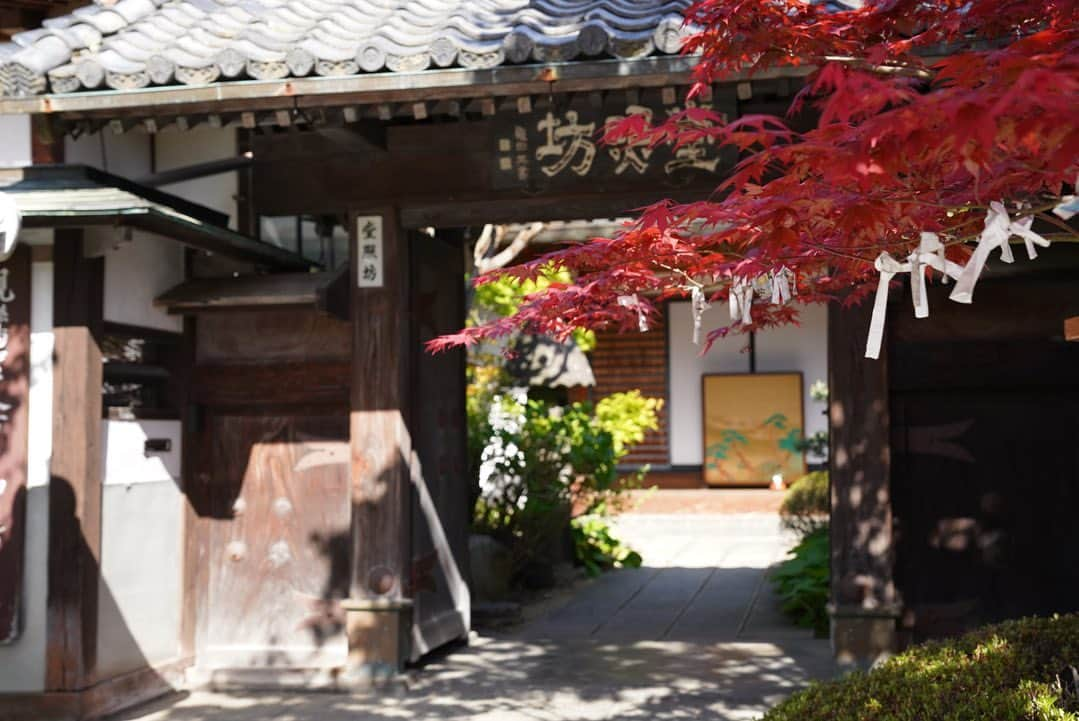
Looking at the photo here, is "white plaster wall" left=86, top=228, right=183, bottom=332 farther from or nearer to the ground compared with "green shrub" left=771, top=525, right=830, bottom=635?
farther from the ground

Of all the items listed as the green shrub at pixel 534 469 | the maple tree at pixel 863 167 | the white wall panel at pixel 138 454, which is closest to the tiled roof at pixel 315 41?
Result: the maple tree at pixel 863 167

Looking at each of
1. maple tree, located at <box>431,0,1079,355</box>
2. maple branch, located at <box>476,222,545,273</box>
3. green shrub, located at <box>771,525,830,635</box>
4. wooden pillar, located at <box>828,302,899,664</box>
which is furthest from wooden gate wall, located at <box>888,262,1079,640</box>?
maple branch, located at <box>476,222,545,273</box>

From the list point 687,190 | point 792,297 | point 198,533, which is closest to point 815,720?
point 792,297

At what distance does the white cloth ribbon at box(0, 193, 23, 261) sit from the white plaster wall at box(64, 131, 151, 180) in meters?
1.04

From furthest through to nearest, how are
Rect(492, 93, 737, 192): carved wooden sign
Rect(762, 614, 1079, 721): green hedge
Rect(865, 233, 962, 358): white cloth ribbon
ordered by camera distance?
Rect(492, 93, 737, 192): carved wooden sign → Rect(762, 614, 1079, 721): green hedge → Rect(865, 233, 962, 358): white cloth ribbon

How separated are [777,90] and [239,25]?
133 inches

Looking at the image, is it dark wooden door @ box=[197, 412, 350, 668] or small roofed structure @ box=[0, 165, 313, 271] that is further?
dark wooden door @ box=[197, 412, 350, 668]

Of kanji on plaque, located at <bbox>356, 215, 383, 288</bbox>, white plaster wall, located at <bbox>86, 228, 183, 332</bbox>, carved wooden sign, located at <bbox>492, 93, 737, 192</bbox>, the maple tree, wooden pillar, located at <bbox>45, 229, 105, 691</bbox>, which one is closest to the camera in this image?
the maple tree

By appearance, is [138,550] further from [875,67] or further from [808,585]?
[875,67]

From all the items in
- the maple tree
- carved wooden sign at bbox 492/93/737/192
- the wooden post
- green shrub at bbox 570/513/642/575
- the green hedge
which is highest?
carved wooden sign at bbox 492/93/737/192

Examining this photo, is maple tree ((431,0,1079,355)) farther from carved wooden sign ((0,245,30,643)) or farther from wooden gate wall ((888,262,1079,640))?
carved wooden sign ((0,245,30,643))

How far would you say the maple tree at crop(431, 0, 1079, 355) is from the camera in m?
2.89

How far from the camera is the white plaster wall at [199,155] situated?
8.79m

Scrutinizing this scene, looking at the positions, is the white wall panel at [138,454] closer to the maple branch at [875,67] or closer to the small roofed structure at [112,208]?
the small roofed structure at [112,208]
